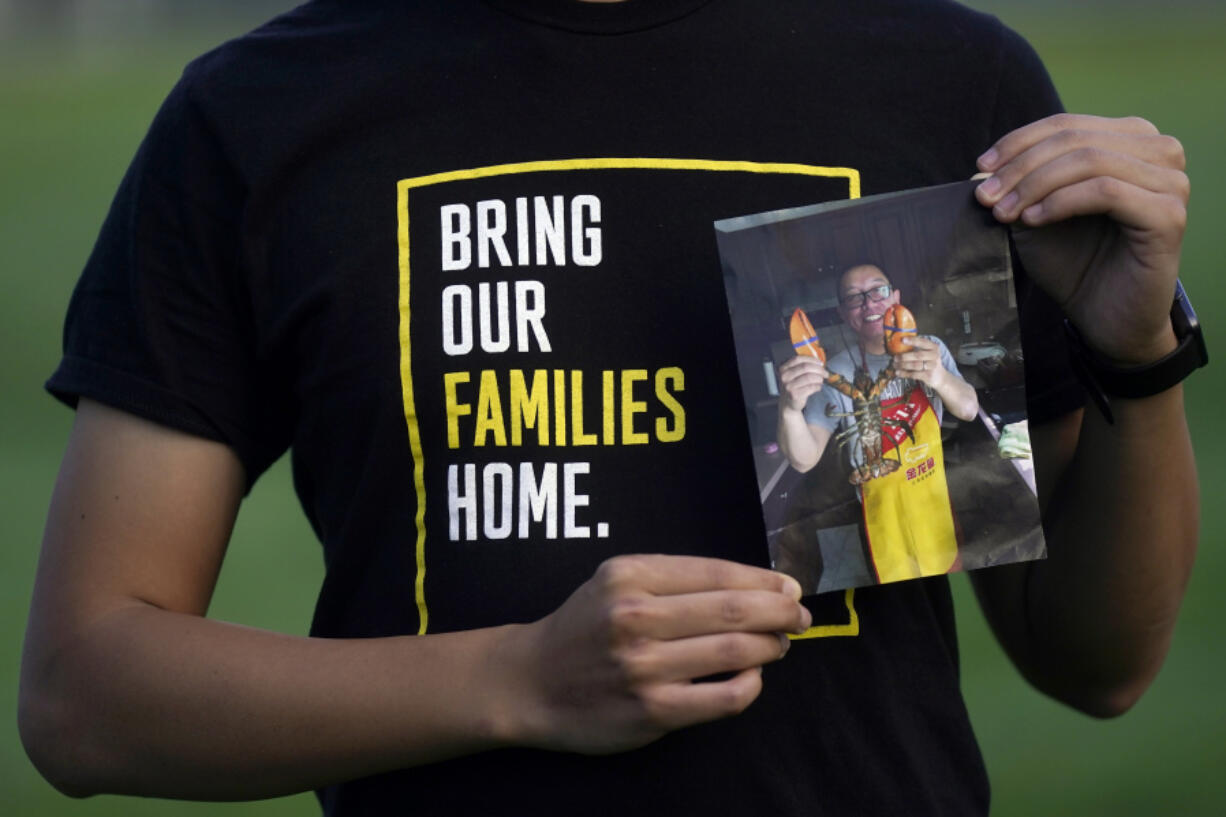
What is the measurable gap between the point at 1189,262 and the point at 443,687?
7.81 meters

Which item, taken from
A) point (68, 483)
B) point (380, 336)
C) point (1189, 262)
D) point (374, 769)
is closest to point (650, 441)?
point (380, 336)

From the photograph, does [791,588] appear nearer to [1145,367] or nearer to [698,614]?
[698,614]

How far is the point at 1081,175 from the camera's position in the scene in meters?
1.19

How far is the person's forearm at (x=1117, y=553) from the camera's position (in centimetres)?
130

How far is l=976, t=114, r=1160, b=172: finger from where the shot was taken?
1.21m

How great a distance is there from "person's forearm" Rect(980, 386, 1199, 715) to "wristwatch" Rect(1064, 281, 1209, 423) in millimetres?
18

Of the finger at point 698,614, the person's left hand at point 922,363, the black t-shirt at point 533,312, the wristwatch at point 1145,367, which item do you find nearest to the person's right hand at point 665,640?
the finger at point 698,614

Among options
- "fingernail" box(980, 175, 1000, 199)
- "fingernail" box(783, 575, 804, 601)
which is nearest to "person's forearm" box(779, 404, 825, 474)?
"fingernail" box(783, 575, 804, 601)

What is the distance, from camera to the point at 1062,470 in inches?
54.7

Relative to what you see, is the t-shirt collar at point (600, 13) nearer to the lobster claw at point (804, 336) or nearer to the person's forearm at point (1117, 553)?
the lobster claw at point (804, 336)

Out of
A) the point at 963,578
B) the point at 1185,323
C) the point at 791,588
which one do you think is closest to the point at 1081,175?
the point at 1185,323

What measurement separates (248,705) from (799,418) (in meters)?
0.49

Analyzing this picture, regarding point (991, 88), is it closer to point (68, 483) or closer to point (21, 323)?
point (68, 483)

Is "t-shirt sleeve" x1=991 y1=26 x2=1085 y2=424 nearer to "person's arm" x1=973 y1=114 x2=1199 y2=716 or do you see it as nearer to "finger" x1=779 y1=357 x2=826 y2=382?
"person's arm" x1=973 y1=114 x2=1199 y2=716
